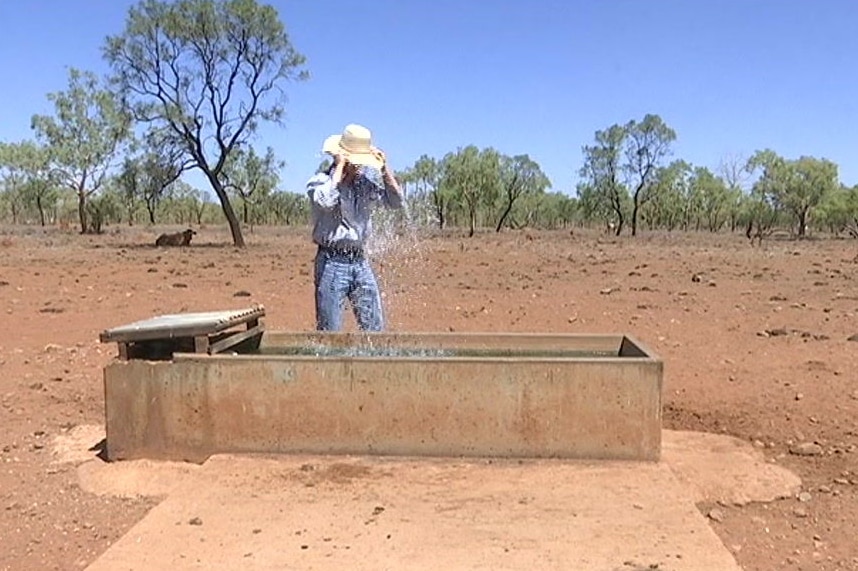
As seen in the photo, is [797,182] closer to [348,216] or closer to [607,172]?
[607,172]

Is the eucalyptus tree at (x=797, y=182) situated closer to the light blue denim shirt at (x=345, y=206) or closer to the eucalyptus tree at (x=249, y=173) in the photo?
the eucalyptus tree at (x=249, y=173)

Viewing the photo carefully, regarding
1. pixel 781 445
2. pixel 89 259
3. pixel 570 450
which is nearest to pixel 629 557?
pixel 570 450

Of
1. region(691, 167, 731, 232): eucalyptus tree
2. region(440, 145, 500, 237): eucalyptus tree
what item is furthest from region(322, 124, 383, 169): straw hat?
region(691, 167, 731, 232): eucalyptus tree

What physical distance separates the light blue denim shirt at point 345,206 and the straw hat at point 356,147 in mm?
57

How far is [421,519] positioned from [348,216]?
201 cm

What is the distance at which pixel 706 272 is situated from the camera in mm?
14984

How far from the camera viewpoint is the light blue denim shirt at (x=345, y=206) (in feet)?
15.1

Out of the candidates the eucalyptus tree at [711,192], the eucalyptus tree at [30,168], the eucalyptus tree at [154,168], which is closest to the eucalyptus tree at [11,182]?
the eucalyptus tree at [30,168]

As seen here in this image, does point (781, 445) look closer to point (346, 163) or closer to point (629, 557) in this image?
point (629, 557)

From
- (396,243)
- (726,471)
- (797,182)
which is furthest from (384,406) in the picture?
(797,182)

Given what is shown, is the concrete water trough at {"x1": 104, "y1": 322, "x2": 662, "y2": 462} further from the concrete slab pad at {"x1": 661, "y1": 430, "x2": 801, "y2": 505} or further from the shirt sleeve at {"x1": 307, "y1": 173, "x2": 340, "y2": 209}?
the shirt sleeve at {"x1": 307, "y1": 173, "x2": 340, "y2": 209}

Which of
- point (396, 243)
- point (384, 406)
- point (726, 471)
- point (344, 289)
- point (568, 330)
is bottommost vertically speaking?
point (726, 471)

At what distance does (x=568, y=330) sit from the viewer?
8008 millimetres

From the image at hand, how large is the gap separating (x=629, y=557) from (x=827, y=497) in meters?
1.36
